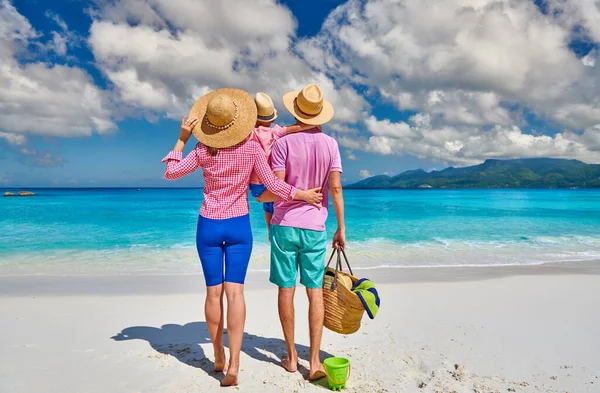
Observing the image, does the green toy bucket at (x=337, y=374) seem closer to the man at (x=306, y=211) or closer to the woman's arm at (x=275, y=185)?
the man at (x=306, y=211)

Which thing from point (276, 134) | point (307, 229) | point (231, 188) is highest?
point (276, 134)

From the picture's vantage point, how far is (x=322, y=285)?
340 cm

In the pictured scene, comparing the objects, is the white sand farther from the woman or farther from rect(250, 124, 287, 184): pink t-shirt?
rect(250, 124, 287, 184): pink t-shirt

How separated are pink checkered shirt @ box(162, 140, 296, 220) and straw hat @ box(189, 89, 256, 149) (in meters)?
0.08

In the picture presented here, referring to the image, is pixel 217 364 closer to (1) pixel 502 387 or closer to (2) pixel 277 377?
(2) pixel 277 377

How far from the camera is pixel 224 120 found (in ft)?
9.96

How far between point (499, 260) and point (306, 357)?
Result: 7.86 meters

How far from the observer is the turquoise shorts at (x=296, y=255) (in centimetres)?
325

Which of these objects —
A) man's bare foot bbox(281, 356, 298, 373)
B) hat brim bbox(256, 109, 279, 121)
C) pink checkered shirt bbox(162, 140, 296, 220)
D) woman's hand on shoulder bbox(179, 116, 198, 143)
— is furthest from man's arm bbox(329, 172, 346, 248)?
woman's hand on shoulder bbox(179, 116, 198, 143)

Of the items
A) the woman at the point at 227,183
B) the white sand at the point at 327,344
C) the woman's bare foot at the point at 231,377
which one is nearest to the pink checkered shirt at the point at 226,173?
the woman at the point at 227,183

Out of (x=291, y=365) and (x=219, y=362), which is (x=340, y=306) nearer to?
(x=291, y=365)

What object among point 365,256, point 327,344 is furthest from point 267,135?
point 365,256

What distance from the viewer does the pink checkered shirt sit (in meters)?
3.06

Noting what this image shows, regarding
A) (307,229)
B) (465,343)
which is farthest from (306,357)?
(465,343)
